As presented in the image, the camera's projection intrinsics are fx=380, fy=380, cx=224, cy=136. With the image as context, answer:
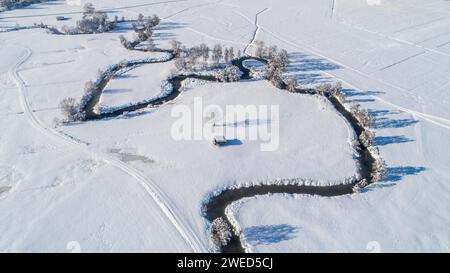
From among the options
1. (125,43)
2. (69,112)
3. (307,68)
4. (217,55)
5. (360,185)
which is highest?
(125,43)

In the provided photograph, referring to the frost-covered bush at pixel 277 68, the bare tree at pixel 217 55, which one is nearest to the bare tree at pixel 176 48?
the bare tree at pixel 217 55

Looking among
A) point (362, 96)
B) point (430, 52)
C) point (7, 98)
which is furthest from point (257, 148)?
point (430, 52)

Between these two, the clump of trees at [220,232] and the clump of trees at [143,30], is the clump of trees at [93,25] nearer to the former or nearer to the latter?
the clump of trees at [143,30]

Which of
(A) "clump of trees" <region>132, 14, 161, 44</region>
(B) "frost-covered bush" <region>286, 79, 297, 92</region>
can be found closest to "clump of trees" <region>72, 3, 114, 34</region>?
(A) "clump of trees" <region>132, 14, 161, 44</region>

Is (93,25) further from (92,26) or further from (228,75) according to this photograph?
(228,75)

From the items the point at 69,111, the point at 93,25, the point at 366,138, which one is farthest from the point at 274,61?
the point at 93,25

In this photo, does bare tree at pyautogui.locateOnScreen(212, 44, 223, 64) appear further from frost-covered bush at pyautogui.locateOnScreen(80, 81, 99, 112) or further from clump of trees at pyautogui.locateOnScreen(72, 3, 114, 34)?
clump of trees at pyautogui.locateOnScreen(72, 3, 114, 34)

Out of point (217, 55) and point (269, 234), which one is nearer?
point (269, 234)
